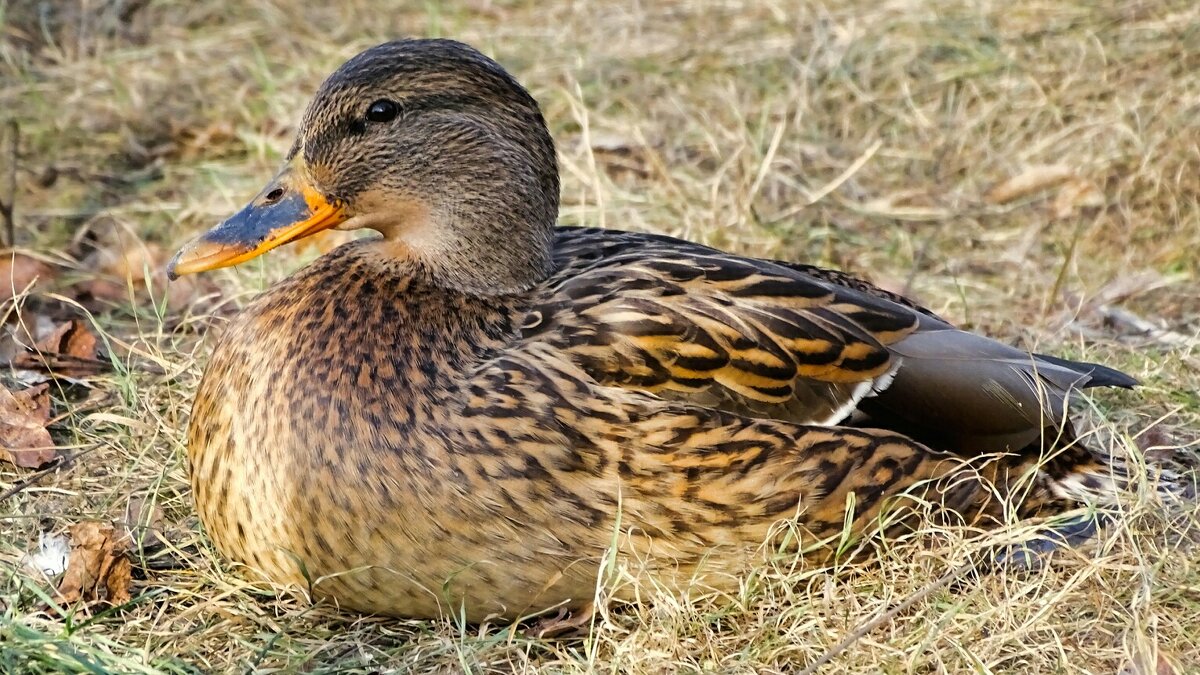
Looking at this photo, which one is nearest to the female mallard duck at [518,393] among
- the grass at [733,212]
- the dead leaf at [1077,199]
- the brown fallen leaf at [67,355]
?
the grass at [733,212]

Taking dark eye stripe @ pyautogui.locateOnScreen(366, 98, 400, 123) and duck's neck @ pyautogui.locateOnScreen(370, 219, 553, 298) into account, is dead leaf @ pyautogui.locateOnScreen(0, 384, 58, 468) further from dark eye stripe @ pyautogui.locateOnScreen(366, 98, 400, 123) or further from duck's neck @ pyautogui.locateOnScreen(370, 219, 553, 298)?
dark eye stripe @ pyautogui.locateOnScreen(366, 98, 400, 123)

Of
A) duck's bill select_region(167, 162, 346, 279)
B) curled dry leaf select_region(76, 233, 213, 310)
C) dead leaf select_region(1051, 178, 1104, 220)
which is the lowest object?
dead leaf select_region(1051, 178, 1104, 220)

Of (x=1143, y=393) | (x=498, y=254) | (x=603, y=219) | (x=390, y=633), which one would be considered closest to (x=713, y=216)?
(x=603, y=219)

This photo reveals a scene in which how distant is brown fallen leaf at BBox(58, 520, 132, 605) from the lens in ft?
12.2

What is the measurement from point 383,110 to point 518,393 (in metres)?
0.79

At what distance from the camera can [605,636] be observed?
3.55 metres

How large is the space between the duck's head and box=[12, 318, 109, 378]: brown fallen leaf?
3.67 feet

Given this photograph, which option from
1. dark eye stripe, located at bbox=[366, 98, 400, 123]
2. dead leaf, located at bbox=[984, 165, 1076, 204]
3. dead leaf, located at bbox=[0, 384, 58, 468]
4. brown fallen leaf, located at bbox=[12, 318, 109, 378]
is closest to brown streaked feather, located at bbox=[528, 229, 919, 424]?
dark eye stripe, located at bbox=[366, 98, 400, 123]

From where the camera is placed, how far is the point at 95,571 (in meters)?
3.76

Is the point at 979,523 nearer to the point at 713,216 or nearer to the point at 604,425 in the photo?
the point at 604,425

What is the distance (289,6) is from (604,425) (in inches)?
194

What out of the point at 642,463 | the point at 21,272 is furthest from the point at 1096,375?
the point at 21,272

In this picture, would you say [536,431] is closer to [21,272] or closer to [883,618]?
[883,618]

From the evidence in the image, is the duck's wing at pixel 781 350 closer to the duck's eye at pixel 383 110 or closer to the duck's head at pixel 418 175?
the duck's head at pixel 418 175
